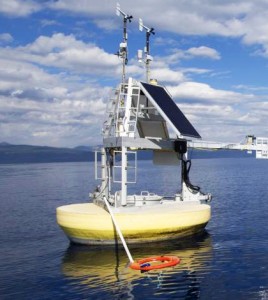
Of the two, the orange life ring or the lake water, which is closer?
the lake water

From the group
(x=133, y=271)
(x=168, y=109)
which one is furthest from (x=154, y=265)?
(x=168, y=109)

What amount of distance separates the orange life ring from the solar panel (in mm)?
11580

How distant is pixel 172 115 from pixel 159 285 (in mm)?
17663

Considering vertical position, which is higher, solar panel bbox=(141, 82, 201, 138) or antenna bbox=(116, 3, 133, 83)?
antenna bbox=(116, 3, 133, 83)

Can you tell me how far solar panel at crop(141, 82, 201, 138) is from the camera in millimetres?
37500

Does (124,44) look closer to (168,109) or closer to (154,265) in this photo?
(168,109)

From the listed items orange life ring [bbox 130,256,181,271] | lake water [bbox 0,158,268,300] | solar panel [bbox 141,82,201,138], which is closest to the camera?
lake water [bbox 0,158,268,300]

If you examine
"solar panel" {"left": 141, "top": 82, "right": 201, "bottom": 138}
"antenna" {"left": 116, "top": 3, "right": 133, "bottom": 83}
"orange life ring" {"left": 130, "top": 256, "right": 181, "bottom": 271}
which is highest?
"antenna" {"left": 116, "top": 3, "right": 133, "bottom": 83}

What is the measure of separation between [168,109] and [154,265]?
1576cm

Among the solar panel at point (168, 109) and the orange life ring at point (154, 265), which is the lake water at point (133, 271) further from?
the solar panel at point (168, 109)

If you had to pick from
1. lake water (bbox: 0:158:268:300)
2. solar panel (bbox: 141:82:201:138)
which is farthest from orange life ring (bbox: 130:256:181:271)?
solar panel (bbox: 141:82:201:138)

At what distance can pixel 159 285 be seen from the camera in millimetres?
25969

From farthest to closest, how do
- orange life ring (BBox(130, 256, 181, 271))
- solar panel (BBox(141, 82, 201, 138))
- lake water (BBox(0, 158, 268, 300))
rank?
solar panel (BBox(141, 82, 201, 138)), orange life ring (BBox(130, 256, 181, 271)), lake water (BBox(0, 158, 268, 300))

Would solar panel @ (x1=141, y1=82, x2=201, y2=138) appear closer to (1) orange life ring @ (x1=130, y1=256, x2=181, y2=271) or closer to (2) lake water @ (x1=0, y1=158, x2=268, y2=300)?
(2) lake water @ (x1=0, y1=158, x2=268, y2=300)
